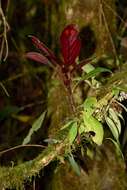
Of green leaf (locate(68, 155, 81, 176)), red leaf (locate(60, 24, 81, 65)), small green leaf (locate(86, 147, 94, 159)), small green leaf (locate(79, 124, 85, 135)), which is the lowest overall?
green leaf (locate(68, 155, 81, 176))

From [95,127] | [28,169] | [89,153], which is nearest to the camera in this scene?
[95,127]

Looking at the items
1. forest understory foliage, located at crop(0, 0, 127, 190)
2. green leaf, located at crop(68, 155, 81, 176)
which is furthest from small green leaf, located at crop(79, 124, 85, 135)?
green leaf, located at crop(68, 155, 81, 176)

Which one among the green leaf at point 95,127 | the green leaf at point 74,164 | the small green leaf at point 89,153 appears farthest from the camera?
the small green leaf at point 89,153

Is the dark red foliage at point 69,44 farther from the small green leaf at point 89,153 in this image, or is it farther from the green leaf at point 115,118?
the small green leaf at point 89,153

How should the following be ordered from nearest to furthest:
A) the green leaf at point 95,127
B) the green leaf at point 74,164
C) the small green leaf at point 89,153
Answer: the green leaf at point 95,127 < the green leaf at point 74,164 < the small green leaf at point 89,153

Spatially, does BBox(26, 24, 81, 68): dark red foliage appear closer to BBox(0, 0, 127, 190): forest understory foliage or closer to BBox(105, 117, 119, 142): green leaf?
BBox(0, 0, 127, 190): forest understory foliage

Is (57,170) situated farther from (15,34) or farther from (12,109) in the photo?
(15,34)

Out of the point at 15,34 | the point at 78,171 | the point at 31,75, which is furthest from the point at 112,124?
the point at 15,34

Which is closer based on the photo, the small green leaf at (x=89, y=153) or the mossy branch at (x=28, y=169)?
the mossy branch at (x=28, y=169)

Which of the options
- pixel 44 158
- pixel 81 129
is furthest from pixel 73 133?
pixel 44 158

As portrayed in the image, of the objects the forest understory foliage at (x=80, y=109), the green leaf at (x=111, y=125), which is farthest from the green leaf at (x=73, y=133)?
the green leaf at (x=111, y=125)

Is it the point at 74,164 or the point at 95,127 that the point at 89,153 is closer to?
the point at 74,164
